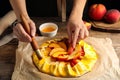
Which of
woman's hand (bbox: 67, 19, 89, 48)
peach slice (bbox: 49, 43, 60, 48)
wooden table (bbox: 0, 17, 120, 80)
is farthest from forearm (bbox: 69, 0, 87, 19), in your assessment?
wooden table (bbox: 0, 17, 120, 80)

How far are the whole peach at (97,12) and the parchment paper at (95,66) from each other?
8.3 inches

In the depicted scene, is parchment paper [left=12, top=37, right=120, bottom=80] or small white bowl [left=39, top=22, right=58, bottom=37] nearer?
parchment paper [left=12, top=37, right=120, bottom=80]

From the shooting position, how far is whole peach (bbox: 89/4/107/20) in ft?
4.10

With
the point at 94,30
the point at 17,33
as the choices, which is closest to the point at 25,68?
the point at 17,33

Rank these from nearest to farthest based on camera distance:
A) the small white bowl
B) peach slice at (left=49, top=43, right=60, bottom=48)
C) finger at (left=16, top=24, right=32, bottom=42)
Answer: finger at (left=16, top=24, right=32, bottom=42) → peach slice at (left=49, top=43, right=60, bottom=48) → the small white bowl

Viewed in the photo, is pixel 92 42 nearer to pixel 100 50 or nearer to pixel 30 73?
pixel 100 50

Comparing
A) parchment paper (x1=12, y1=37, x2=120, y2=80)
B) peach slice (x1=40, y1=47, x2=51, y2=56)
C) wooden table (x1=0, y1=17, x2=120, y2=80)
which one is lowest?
wooden table (x1=0, y1=17, x2=120, y2=80)

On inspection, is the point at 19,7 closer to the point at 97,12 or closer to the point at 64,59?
the point at 64,59

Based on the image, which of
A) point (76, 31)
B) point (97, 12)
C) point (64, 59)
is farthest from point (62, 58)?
point (97, 12)

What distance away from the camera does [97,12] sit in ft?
4.11

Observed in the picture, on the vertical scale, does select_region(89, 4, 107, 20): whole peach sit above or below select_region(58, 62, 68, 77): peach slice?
above

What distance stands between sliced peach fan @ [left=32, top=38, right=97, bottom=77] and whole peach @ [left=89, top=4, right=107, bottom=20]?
0.91 feet

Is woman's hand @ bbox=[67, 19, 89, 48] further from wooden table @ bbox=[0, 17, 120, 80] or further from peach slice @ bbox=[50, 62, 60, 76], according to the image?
wooden table @ bbox=[0, 17, 120, 80]

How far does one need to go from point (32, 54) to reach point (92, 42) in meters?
0.26
